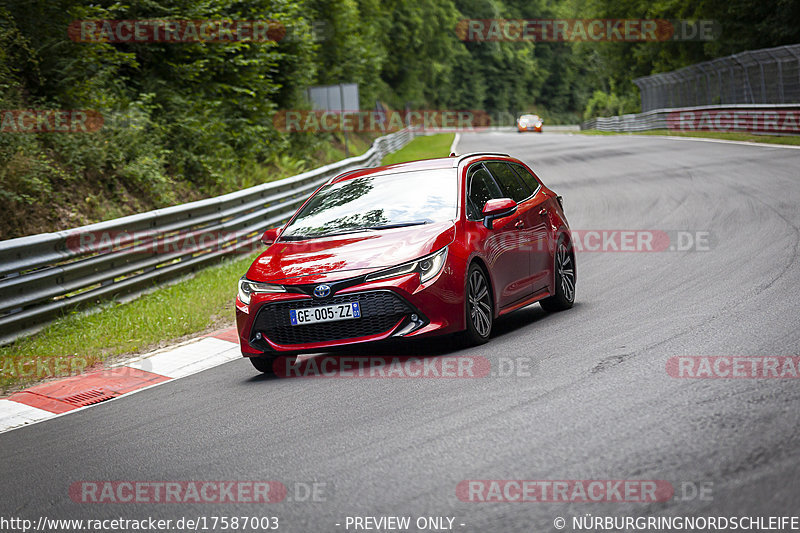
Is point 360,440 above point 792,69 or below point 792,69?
below

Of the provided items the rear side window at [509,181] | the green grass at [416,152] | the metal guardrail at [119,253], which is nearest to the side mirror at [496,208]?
the rear side window at [509,181]

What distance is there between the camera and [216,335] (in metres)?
9.27

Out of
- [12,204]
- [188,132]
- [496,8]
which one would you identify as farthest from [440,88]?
[12,204]

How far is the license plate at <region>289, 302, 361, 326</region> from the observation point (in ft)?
22.1

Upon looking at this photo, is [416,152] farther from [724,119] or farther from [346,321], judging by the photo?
→ [346,321]

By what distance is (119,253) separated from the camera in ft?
34.7

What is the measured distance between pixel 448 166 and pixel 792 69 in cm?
2692

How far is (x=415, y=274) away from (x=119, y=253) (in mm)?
5070

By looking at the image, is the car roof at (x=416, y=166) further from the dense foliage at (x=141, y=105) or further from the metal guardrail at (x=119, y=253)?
the dense foliage at (x=141, y=105)

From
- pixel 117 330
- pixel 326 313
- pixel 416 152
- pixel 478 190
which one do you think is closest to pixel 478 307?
pixel 326 313

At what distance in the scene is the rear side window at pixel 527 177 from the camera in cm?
916

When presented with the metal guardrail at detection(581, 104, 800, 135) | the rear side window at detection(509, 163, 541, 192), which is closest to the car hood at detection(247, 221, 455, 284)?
the rear side window at detection(509, 163, 541, 192)

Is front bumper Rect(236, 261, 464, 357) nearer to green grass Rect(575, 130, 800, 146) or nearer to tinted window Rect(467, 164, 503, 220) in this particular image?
tinted window Rect(467, 164, 503, 220)

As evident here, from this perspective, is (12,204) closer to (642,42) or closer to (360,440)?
(360,440)
